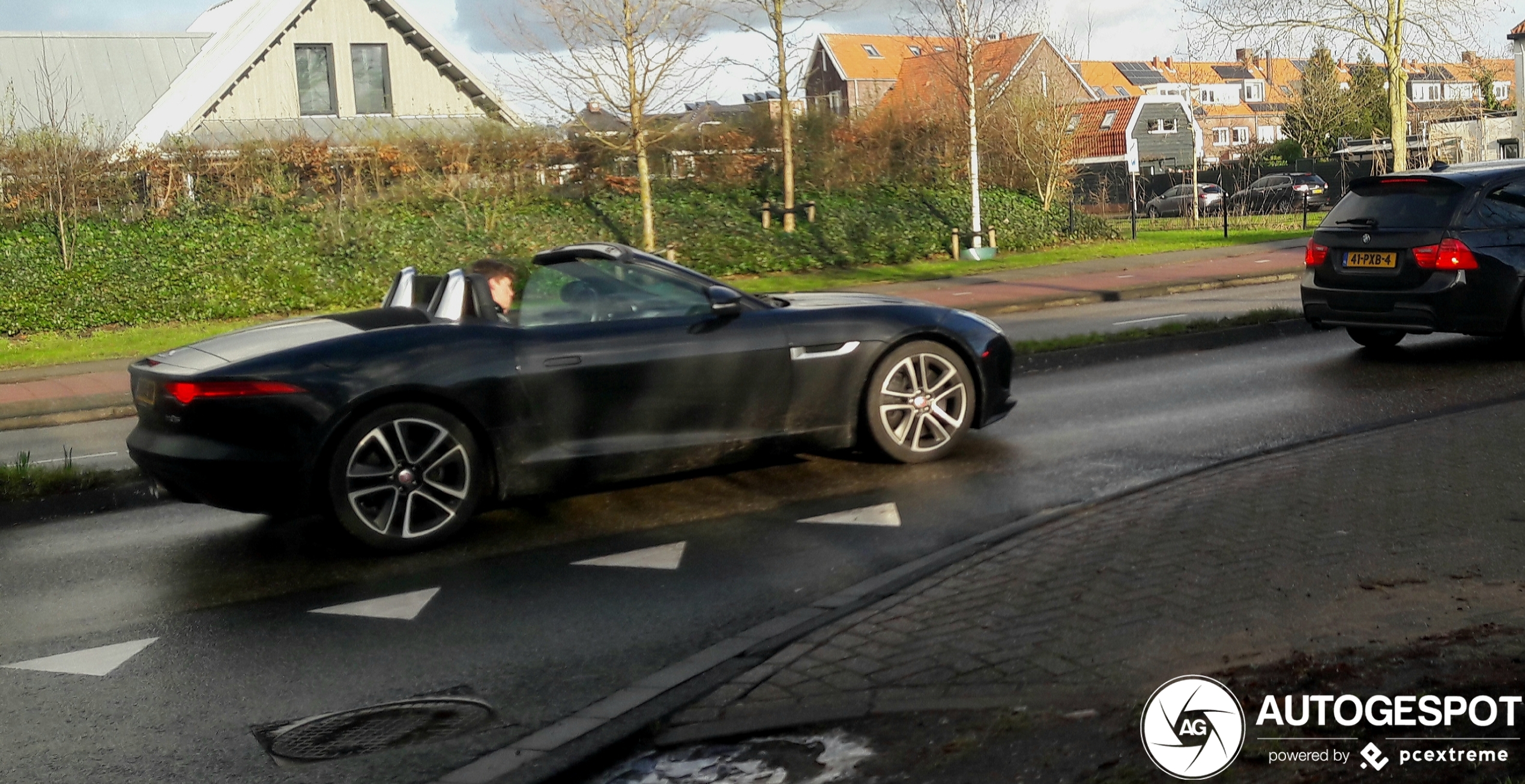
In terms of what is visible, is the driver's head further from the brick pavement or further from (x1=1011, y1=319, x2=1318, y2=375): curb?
→ (x1=1011, y1=319, x2=1318, y2=375): curb

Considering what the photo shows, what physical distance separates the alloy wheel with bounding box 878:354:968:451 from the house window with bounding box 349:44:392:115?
95.4 ft

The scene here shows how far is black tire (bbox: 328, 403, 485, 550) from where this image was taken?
6.36 metres

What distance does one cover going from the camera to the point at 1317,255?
11609 mm

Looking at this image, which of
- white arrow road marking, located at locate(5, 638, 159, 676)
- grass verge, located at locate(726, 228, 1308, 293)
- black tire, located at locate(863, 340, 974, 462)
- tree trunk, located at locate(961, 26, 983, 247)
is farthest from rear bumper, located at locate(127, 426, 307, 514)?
tree trunk, located at locate(961, 26, 983, 247)

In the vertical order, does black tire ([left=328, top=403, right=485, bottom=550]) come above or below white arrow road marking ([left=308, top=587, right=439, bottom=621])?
above

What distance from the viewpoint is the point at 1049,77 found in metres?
32.9

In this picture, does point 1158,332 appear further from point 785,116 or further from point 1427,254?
point 785,116

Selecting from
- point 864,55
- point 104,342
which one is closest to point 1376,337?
point 104,342

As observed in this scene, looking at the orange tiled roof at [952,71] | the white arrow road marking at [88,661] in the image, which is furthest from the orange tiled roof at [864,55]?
the white arrow road marking at [88,661]

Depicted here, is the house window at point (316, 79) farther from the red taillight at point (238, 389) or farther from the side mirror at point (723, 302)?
the red taillight at point (238, 389)

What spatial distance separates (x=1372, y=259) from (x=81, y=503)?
951cm

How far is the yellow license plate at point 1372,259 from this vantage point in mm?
10875

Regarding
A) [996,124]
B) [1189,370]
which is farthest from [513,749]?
[996,124]

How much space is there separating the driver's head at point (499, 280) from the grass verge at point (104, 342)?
10976mm
